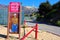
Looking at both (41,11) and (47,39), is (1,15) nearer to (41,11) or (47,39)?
(47,39)

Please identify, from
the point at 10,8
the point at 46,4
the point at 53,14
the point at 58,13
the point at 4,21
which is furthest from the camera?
the point at 46,4

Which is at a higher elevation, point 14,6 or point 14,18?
point 14,6

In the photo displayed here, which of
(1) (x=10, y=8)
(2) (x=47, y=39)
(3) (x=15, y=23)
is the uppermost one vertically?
(1) (x=10, y=8)

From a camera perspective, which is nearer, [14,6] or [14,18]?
[14,6]

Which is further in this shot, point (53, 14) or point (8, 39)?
point (53, 14)

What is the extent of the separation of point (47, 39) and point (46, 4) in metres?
57.4

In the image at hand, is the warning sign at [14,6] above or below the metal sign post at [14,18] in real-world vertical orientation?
above

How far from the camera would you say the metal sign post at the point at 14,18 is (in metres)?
13.9

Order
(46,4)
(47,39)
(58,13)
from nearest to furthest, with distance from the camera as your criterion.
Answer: (47,39) → (58,13) → (46,4)

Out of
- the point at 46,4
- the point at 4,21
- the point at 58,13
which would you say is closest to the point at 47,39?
the point at 4,21

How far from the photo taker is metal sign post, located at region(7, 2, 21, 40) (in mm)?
13938

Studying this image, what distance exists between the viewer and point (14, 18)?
14109 mm

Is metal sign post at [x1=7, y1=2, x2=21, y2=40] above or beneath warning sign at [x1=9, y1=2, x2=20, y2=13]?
beneath

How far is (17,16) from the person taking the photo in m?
14.2
